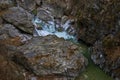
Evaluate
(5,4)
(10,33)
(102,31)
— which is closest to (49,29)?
(10,33)

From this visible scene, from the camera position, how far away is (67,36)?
22109 mm

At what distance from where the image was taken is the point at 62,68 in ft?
51.1

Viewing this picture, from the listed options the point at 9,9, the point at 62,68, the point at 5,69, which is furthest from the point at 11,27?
the point at 5,69

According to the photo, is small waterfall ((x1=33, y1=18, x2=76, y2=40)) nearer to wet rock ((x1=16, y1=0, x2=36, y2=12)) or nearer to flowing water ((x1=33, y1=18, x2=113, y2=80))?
flowing water ((x1=33, y1=18, x2=113, y2=80))

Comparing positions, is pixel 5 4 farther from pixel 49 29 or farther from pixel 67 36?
pixel 67 36

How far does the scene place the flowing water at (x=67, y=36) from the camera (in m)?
16.6

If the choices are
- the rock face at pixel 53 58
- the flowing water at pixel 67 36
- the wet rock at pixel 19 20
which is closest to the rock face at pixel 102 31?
the flowing water at pixel 67 36

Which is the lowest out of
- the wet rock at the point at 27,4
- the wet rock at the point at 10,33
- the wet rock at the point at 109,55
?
the wet rock at the point at 109,55

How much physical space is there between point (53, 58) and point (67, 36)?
6405 millimetres

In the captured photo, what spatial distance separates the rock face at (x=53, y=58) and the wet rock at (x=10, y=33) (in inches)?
71.2

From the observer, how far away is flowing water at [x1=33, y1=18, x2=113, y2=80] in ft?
54.3

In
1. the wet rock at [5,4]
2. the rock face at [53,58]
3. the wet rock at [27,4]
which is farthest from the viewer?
the wet rock at [27,4]

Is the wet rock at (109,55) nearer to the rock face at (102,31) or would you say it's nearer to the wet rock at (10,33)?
the rock face at (102,31)

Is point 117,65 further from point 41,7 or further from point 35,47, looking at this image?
point 41,7
